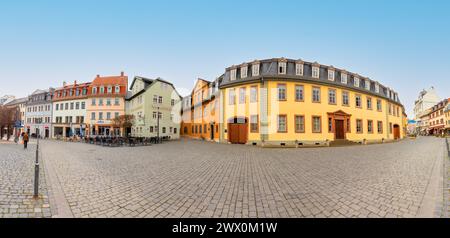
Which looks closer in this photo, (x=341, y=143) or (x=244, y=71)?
(x=341, y=143)

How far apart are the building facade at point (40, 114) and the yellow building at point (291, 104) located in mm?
45416

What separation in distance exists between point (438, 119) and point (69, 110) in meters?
101

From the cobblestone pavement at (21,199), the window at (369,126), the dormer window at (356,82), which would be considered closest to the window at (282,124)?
the dormer window at (356,82)

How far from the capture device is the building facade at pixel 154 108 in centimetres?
3238

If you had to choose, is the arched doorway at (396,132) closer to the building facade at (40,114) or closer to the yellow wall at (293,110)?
the yellow wall at (293,110)

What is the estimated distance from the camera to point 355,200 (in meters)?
4.21

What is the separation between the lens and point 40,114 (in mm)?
46031

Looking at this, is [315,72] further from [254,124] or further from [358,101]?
[254,124]

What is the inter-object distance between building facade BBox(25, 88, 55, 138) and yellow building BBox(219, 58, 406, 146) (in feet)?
149

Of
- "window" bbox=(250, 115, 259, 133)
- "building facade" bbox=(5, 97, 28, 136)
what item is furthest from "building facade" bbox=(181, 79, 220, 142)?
"building facade" bbox=(5, 97, 28, 136)

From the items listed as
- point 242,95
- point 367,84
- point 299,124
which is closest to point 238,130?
point 242,95

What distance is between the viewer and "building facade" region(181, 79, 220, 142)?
1081 inches

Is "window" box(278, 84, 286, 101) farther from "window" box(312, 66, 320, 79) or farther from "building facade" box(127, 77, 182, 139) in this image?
"building facade" box(127, 77, 182, 139)
